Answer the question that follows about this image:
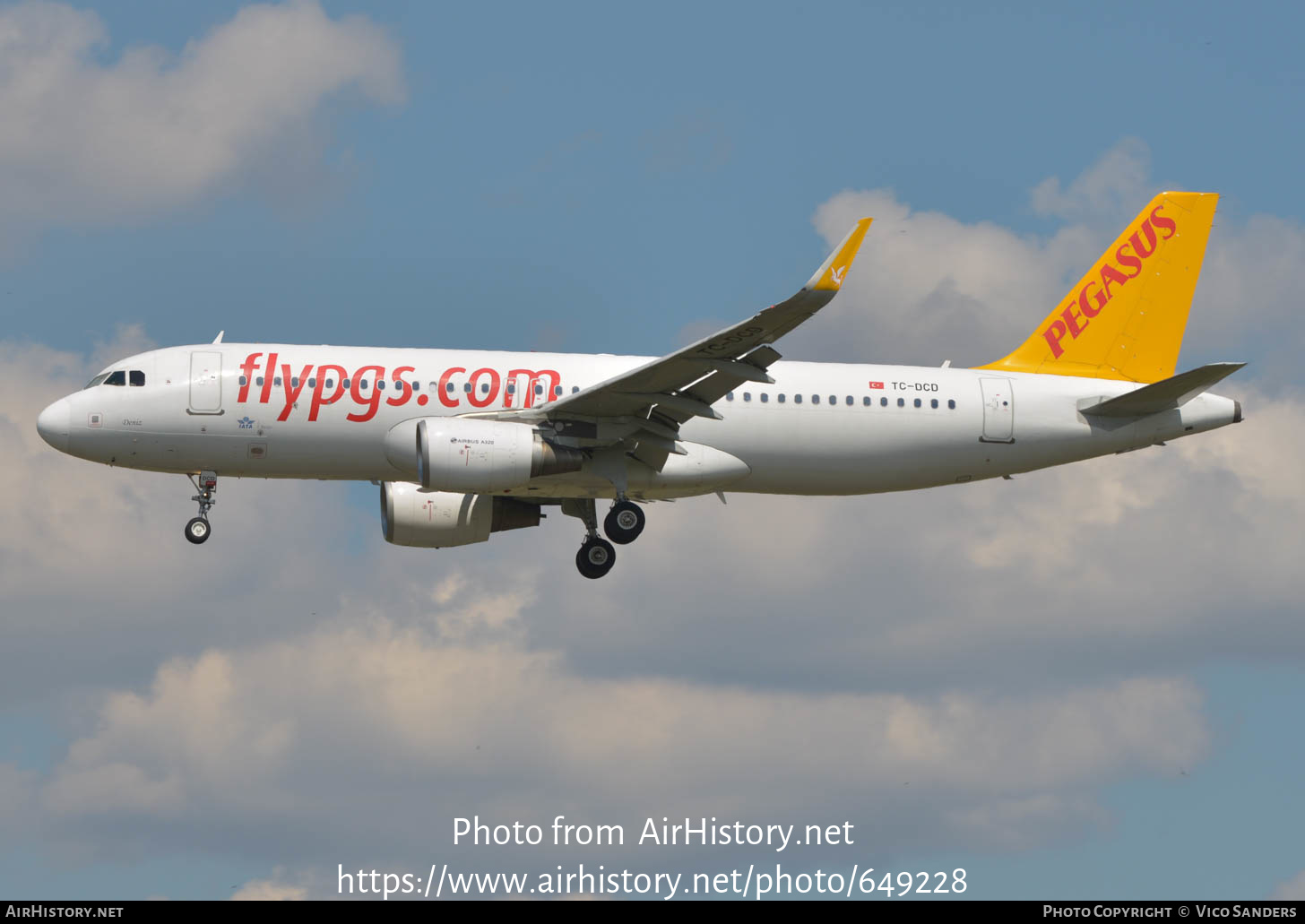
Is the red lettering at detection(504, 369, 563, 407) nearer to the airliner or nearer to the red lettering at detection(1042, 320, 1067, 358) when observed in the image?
the airliner

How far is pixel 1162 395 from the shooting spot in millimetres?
47188

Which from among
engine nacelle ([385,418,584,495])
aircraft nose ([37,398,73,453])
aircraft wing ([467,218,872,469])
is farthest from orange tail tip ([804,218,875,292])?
aircraft nose ([37,398,73,453])

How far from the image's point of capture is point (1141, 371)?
50.6 meters

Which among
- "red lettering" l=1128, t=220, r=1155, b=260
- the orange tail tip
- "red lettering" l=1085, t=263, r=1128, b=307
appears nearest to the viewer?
the orange tail tip

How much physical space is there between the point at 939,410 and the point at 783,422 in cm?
407

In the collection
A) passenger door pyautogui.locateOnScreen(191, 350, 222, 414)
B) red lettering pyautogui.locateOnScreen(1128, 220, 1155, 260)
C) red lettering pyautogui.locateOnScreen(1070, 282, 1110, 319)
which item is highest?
red lettering pyautogui.locateOnScreen(1128, 220, 1155, 260)

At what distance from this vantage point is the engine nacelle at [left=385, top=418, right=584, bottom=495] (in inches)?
1699

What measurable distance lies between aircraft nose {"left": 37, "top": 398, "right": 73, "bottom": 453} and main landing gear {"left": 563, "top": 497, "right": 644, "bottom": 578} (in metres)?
12.1

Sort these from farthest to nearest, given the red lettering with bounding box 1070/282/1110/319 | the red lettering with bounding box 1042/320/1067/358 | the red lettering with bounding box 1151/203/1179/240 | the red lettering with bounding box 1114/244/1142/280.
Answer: the red lettering with bounding box 1151/203/1179/240
the red lettering with bounding box 1114/244/1142/280
the red lettering with bounding box 1070/282/1110/319
the red lettering with bounding box 1042/320/1067/358

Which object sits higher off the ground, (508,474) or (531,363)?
(531,363)

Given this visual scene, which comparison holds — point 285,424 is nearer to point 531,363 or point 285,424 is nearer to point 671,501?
point 531,363

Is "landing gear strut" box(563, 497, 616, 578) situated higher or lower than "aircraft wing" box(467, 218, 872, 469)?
lower

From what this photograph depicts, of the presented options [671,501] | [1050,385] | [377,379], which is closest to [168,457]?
[377,379]

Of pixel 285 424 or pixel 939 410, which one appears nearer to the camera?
pixel 285 424
